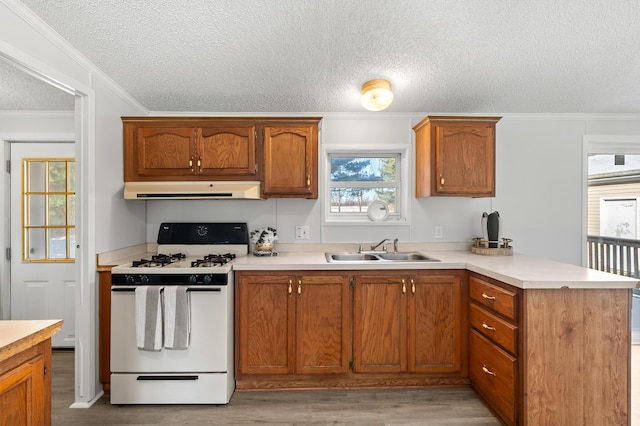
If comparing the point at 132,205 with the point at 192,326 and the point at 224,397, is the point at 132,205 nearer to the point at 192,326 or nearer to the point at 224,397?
the point at 192,326

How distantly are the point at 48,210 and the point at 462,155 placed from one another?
3891 millimetres

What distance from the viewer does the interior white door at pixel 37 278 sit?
3125 millimetres

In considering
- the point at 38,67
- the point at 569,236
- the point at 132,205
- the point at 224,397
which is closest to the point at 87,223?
the point at 132,205

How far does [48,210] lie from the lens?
316 centimetres

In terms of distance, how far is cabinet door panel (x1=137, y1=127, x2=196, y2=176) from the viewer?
2791 millimetres

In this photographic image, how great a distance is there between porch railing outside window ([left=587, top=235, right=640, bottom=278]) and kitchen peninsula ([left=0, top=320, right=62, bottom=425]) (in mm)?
4217

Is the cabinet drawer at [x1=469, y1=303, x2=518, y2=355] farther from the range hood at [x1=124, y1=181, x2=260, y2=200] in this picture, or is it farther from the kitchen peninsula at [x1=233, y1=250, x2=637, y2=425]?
the range hood at [x1=124, y1=181, x2=260, y2=200]

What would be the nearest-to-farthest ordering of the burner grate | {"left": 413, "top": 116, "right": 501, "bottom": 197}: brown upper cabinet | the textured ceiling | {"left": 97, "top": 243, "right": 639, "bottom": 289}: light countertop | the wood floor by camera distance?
1. the textured ceiling
2. {"left": 97, "top": 243, "right": 639, "bottom": 289}: light countertop
3. the wood floor
4. the burner grate
5. {"left": 413, "top": 116, "right": 501, "bottom": 197}: brown upper cabinet

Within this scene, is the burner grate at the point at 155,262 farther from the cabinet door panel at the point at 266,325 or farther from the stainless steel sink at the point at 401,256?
the stainless steel sink at the point at 401,256

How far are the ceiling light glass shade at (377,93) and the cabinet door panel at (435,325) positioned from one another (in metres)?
1.37

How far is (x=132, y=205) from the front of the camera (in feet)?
9.54

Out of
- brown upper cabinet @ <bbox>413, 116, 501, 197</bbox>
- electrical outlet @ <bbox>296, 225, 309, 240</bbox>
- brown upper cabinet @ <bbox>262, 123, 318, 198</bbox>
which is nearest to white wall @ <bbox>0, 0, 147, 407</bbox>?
brown upper cabinet @ <bbox>262, 123, 318, 198</bbox>

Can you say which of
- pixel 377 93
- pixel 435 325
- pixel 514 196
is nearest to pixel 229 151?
pixel 377 93

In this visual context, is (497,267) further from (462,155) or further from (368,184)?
(368,184)
